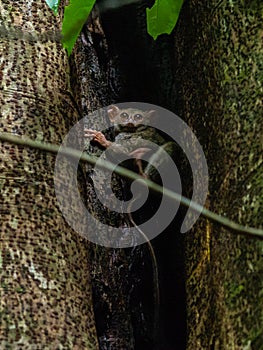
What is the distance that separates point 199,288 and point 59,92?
0.66 meters

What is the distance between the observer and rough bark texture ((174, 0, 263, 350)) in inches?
66.6

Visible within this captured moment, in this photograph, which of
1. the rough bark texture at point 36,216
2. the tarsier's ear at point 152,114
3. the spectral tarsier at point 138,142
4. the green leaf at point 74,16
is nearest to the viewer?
the green leaf at point 74,16

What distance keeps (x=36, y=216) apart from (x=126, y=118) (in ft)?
4.10

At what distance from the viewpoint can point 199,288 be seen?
203cm

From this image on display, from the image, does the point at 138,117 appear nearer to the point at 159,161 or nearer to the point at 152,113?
the point at 152,113

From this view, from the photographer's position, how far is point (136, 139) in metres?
2.91

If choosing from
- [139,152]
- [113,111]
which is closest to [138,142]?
[139,152]

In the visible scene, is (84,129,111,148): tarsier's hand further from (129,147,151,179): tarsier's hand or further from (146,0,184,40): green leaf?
(146,0,184,40): green leaf

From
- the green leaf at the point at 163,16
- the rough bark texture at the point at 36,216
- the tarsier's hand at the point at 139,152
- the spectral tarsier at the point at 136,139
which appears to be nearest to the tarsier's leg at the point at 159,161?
the spectral tarsier at the point at 136,139

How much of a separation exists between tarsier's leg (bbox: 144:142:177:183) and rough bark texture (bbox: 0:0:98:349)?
14.6 inches

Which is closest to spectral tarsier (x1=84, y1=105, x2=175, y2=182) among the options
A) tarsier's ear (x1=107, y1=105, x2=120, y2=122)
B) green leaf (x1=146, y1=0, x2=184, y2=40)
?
tarsier's ear (x1=107, y1=105, x2=120, y2=122)

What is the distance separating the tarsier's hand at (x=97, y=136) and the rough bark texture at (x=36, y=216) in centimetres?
38

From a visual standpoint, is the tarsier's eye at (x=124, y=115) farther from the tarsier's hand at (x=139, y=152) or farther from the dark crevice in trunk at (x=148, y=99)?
the tarsier's hand at (x=139, y=152)

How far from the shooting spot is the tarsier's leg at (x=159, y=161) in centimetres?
246
